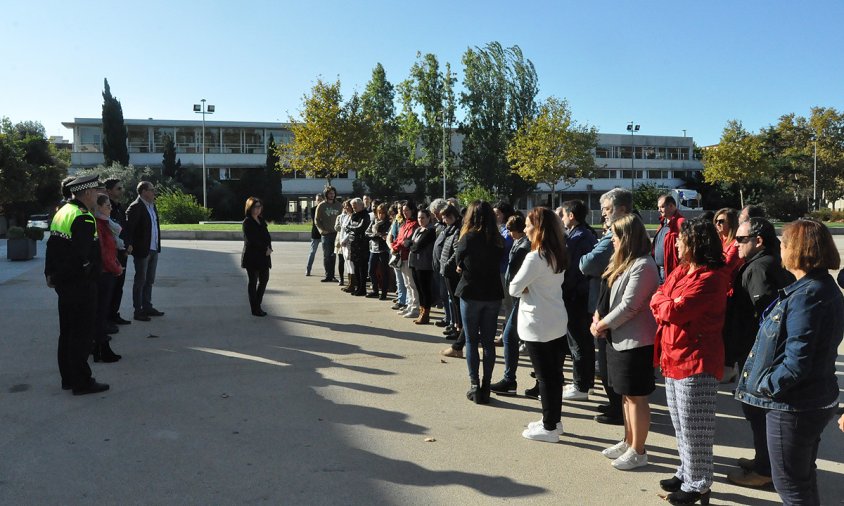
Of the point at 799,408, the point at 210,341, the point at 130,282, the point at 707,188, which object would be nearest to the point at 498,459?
the point at 799,408

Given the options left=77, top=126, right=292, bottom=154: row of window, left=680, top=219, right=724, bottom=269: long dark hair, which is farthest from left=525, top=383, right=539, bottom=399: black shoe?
left=77, top=126, right=292, bottom=154: row of window

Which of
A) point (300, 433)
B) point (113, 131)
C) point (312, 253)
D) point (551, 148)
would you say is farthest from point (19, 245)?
point (113, 131)

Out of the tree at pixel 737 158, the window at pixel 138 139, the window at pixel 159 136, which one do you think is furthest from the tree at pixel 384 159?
the tree at pixel 737 158

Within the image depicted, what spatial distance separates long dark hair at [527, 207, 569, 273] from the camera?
5.11 meters

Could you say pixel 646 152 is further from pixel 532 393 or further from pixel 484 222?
pixel 484 222

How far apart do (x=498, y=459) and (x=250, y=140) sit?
63.9 metres

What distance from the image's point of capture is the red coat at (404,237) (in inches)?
394

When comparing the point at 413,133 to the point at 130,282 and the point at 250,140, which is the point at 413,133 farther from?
the point at 130,282

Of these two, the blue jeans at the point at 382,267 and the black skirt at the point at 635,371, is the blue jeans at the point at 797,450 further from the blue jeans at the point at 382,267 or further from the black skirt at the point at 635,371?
the blue jeans at the point at 382,267

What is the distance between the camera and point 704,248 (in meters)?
3.84

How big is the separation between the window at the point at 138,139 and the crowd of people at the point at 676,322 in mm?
61477

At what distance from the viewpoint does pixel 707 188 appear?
228 ft

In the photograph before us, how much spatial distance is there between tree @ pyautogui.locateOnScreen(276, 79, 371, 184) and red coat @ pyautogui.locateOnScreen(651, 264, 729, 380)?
35556mm

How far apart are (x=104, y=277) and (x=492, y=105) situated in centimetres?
4767
